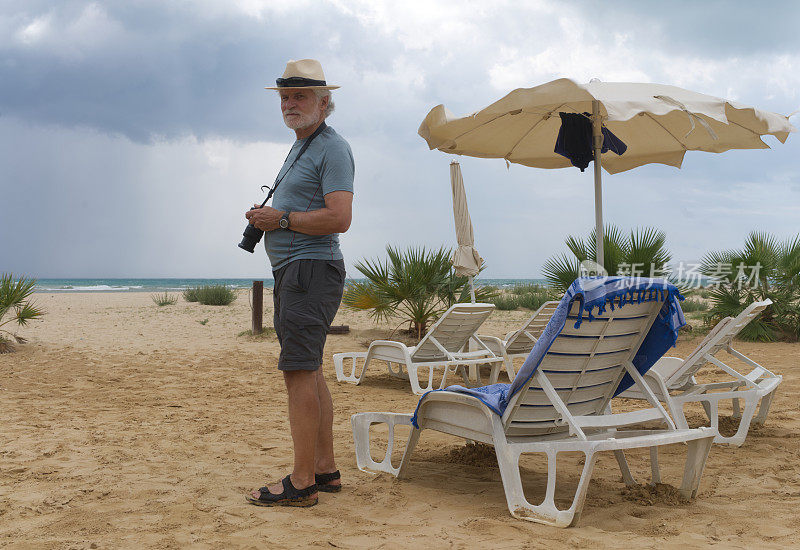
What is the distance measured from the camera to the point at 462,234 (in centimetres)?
771

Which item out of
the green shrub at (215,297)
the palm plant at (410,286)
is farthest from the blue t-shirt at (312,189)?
the green shrub at (215,297)

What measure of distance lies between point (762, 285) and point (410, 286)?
19.9 feet

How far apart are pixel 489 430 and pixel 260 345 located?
754cm

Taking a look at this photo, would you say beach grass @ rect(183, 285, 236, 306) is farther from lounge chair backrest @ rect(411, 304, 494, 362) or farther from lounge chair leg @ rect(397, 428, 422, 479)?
lounge chair leg @ rect(397, 428, 422, 479)

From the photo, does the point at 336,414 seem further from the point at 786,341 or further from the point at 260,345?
the point at 786,341

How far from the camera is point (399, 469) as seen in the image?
11.2 feet

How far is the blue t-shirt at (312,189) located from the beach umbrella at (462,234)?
15.1 ft

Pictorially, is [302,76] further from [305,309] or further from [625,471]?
[625,471]

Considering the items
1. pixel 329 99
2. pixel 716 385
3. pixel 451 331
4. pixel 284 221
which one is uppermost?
pixel 329 99

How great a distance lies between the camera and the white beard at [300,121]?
305 centimetres

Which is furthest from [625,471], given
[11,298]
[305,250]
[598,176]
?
[11,298]

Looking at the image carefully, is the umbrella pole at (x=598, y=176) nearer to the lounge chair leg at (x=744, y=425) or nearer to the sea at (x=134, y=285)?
A: the lounge chair leg at (x=744, y=425)

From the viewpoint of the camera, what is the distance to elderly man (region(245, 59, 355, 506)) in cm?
290

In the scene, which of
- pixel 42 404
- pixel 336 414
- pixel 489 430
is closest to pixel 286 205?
Result: pixel 489 430
